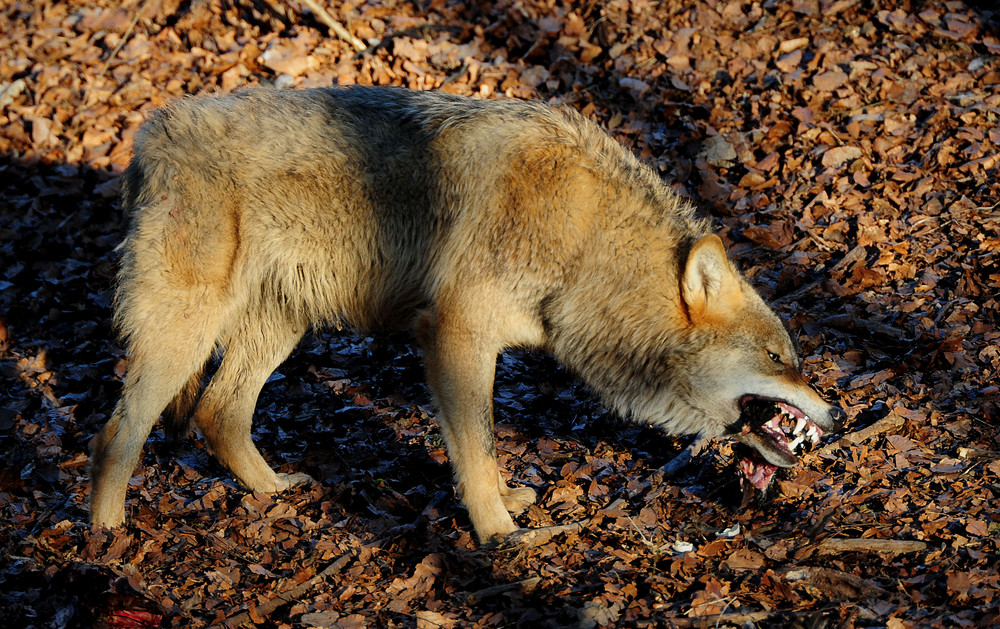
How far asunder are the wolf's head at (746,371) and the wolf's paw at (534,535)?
1060 mm

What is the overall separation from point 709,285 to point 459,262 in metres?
1.42

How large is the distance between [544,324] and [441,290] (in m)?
0.67

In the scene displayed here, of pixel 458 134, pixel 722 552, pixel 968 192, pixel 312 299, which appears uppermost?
pixel 458 134

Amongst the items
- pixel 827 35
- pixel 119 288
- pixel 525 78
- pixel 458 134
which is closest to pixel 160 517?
pixel 119 288

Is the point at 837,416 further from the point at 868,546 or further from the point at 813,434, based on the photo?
the point at 868,546

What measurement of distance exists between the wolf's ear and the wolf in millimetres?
12

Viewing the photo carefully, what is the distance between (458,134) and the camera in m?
4.95

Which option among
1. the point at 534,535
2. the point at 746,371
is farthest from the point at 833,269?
the point at 534,535

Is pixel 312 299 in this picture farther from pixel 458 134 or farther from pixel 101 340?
pixel 101 340

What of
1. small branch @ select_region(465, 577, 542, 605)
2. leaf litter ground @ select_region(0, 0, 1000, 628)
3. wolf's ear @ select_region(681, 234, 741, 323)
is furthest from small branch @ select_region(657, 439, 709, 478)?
small branch @ select_region(465, 577, 542, 605)

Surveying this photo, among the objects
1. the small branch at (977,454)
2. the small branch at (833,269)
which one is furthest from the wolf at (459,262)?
the small branch at (833,269)

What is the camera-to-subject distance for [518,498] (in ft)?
16.7

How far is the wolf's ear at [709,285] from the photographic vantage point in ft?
14.9

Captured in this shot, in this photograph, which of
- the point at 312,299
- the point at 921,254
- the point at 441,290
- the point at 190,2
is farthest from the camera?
the point at 190,2
